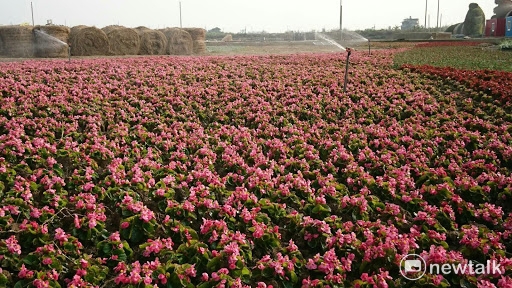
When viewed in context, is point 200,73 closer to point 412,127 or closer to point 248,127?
point 248,127

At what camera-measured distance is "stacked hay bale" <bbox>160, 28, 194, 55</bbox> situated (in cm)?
2425

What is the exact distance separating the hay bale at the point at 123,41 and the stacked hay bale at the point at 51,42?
221cm

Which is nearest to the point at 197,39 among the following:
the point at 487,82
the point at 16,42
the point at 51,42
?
the point at 51,42

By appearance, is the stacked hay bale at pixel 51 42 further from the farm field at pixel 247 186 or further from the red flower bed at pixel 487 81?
the red flower bed at pixel 487 81

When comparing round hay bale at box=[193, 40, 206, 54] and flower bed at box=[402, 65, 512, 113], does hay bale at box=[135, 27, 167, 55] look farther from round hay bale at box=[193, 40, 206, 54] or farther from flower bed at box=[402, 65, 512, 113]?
A: flower bed at box=[402, 65, 512, 113]

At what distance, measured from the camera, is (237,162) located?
19.7 feet

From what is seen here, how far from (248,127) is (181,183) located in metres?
3.08

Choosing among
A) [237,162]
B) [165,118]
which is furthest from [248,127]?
[237,162]

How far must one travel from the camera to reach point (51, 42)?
64.1 ft

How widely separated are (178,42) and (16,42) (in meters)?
8.47

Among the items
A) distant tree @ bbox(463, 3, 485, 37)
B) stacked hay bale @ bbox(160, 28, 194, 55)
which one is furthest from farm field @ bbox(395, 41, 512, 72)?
distant tree @ bbox(463, 3, 485, 37)

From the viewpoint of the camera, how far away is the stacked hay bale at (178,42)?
24.2 metres

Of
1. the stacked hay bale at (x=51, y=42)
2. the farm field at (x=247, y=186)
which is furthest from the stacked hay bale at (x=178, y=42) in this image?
the farm field at (x=247, y=186)

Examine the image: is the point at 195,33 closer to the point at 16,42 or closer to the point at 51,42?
the point at 51,42
